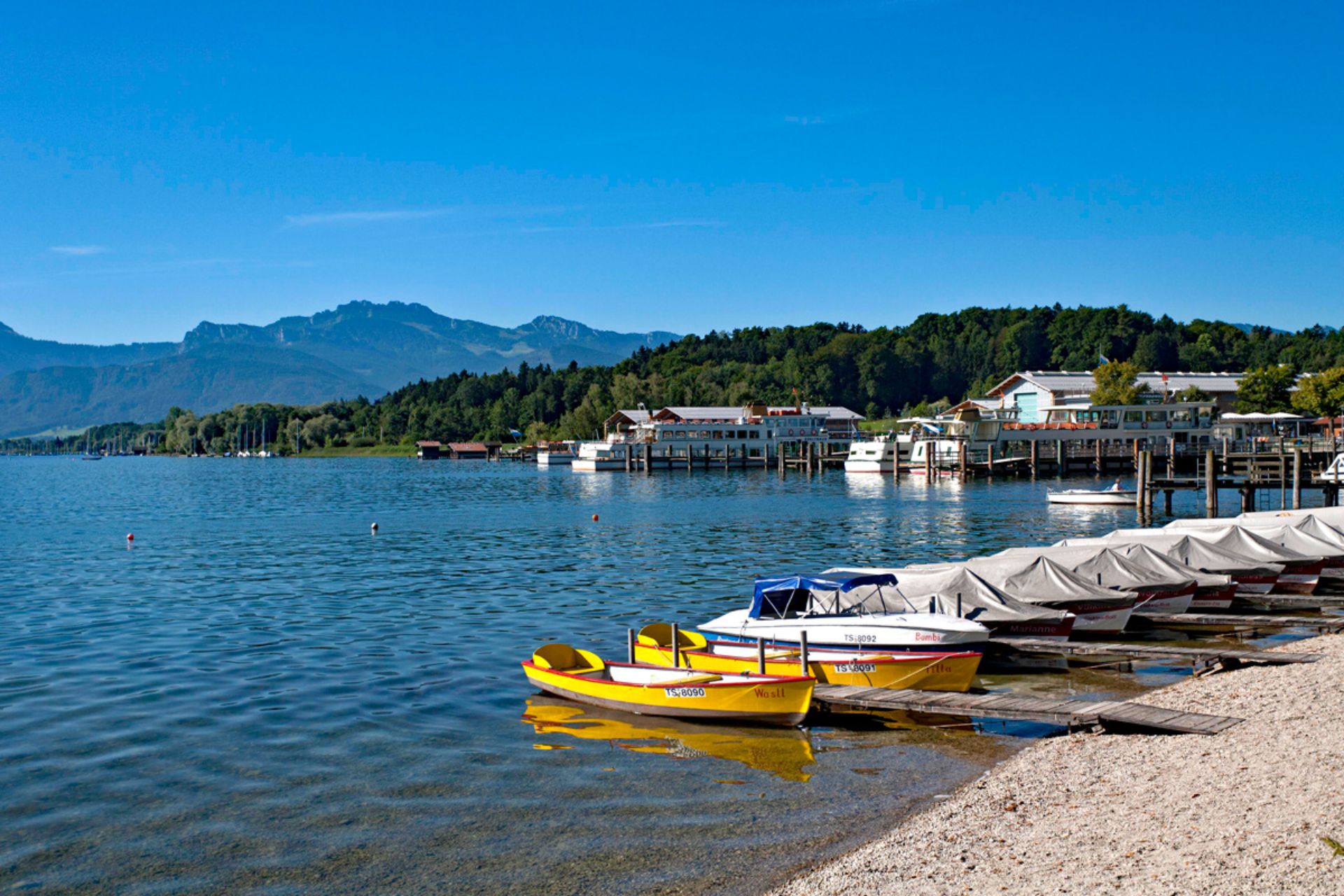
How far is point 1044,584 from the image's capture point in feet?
95.7

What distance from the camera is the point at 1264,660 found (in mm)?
24625

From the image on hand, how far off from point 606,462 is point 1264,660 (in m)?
133

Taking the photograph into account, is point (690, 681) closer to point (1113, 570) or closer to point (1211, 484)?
point (1113, 570)

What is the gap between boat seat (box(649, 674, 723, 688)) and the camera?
2223 cm

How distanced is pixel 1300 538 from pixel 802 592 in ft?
69.6

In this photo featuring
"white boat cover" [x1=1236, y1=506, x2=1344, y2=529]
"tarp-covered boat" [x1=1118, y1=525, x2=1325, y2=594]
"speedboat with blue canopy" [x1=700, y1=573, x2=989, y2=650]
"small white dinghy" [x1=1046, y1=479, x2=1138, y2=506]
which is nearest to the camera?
"speedboat with blue canopy" [x1=700, y1=573, x2=989, y2=650]

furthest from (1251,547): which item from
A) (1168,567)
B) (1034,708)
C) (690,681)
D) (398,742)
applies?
(398,742)

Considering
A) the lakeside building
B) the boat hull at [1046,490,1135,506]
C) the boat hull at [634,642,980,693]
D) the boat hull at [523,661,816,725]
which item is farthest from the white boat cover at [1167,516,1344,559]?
the lakeside building

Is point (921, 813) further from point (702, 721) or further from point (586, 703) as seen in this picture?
point (586, 703)

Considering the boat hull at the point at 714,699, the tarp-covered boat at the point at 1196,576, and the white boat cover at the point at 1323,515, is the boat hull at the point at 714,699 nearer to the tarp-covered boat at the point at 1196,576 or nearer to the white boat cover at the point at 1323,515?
the tarp-covered boat at the point at 1196,576

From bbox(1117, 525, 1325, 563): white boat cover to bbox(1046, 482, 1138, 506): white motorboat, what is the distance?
39656 millimetres

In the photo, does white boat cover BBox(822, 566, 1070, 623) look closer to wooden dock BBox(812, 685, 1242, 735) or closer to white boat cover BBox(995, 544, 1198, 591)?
white boat cover BBox(995, 544, 1198, 591)

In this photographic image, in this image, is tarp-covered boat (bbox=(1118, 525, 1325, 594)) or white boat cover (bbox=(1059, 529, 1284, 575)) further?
tarp-covered boat (bbox=(1118, 525, 1325, 594))

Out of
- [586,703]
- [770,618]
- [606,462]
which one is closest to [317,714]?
[586,703]
